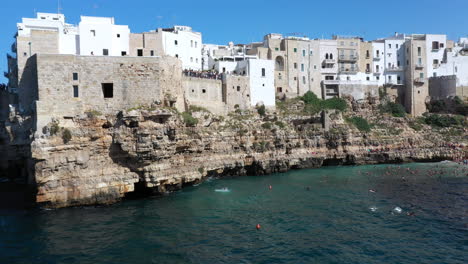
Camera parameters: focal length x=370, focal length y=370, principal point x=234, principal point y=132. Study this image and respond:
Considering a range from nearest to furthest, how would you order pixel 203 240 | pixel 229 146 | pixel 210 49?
pixel 203 240, pixel 229 146, pixel 210 49

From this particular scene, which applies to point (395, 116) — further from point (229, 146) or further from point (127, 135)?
point (127, 135)

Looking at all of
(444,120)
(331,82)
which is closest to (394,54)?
(331,82)

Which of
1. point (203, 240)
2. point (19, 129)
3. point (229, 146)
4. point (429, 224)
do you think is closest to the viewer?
point (203, 240)

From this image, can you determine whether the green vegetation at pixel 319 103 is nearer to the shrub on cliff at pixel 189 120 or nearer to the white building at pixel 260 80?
the white building at pixel 260 80

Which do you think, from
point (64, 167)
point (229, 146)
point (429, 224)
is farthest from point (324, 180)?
point (64, 167)

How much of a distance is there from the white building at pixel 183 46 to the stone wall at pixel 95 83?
36.2 ft

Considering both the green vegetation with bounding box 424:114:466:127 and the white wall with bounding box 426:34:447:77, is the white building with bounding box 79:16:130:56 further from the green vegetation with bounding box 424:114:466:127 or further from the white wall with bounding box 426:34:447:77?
the white wall with bounding box 426:34:447:77

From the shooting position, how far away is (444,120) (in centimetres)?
5469

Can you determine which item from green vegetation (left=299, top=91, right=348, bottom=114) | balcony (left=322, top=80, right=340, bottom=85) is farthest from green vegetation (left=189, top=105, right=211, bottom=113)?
balcony (left=322, top=80, right=340, bottom=85)

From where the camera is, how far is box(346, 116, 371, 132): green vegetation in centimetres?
5038

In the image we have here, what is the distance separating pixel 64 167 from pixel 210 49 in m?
37.6

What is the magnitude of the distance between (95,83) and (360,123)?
118 ft

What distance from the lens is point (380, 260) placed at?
689 inches

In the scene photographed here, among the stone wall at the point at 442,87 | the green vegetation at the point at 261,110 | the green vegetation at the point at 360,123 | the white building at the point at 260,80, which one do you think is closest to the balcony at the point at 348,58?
the green vegetation at the point at 360,123
